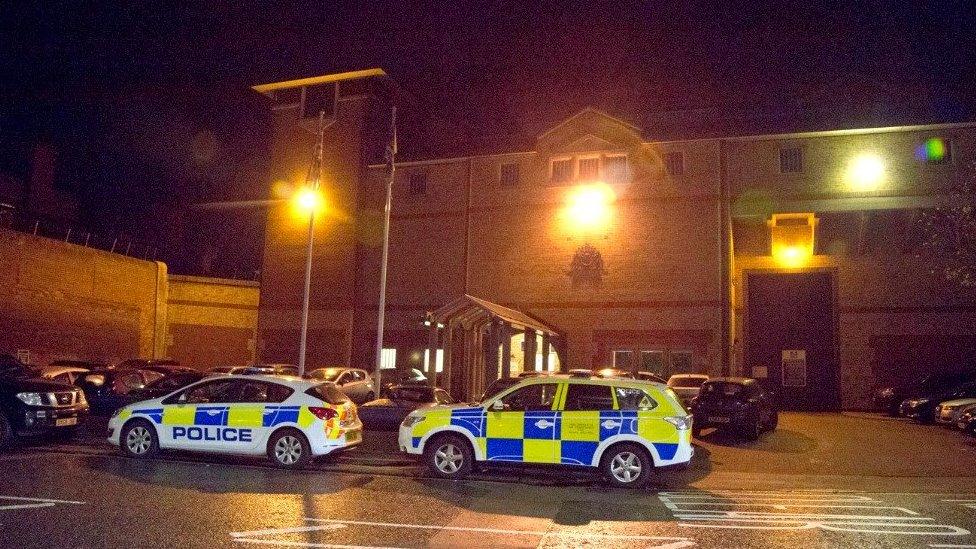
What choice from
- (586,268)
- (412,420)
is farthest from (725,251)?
(412,420)

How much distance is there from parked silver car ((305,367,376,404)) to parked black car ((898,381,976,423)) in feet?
53.5

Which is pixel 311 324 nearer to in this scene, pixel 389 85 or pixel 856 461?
pixel 389 85

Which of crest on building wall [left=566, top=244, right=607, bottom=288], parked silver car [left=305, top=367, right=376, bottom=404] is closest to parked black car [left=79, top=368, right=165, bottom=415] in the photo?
parked silver car [left=305, top=367, right=376, bottom=404]

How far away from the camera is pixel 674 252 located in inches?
1040

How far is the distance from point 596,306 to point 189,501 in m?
20.4

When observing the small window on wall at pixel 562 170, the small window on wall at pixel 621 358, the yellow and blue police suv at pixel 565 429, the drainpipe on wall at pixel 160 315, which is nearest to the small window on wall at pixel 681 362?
the small window on wall at pixel 621 358

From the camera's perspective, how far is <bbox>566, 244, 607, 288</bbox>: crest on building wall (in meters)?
27.3

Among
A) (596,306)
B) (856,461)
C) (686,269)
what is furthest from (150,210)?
(856,461)

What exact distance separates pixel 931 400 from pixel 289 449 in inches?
758

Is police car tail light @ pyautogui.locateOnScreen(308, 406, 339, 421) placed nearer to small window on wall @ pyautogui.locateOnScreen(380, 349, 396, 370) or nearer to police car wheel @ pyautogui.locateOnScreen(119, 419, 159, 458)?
police car wheel @ pyautogui.locateOnScreen(119, 419, 159, 458)

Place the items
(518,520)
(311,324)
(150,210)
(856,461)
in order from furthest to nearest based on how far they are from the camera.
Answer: (150,210) < (311,324) < (856,461) < (518,520)

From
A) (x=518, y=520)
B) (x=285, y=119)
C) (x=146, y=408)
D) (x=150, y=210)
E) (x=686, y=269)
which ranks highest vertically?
(x=285, y=119)

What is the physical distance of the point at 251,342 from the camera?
32.9 meters

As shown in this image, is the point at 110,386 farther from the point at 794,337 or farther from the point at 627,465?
the point at 794,337
